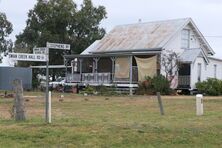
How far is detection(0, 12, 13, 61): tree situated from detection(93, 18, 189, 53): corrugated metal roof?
60.7 feet

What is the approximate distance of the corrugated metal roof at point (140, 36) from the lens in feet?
158

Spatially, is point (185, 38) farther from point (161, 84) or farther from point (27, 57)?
point (27, 57)

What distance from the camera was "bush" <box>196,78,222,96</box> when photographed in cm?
4319

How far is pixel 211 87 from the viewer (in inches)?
1714

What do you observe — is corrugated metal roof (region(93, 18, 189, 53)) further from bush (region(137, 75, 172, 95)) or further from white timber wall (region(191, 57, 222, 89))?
bush (region(137, 75, 172, 95))

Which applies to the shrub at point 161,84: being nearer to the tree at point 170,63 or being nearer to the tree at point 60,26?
the tree at point 170,63

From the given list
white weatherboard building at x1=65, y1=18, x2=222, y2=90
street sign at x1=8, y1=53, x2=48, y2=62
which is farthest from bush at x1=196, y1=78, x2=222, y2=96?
street sign at x1=8, y1=53, x2=48, y2=62

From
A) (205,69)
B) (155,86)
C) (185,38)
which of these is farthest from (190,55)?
(155,86)

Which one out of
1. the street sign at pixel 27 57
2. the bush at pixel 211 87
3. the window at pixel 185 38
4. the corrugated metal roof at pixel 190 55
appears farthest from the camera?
the window at pixel 185 38

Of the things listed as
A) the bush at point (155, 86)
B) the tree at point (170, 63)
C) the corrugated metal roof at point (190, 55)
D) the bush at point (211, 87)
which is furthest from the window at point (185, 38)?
the bush at point (155, 86)

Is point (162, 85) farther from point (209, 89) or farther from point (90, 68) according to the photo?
point (90, 68)

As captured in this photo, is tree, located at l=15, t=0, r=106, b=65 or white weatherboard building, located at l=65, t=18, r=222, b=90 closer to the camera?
white weatherboard building, located at l=65, t=18, r=222, b=90

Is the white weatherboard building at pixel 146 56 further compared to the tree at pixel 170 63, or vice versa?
the white weatherboard building at pixel 146 56

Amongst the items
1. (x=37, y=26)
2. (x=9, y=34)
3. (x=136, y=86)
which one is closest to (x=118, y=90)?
(x=136, y=86)
